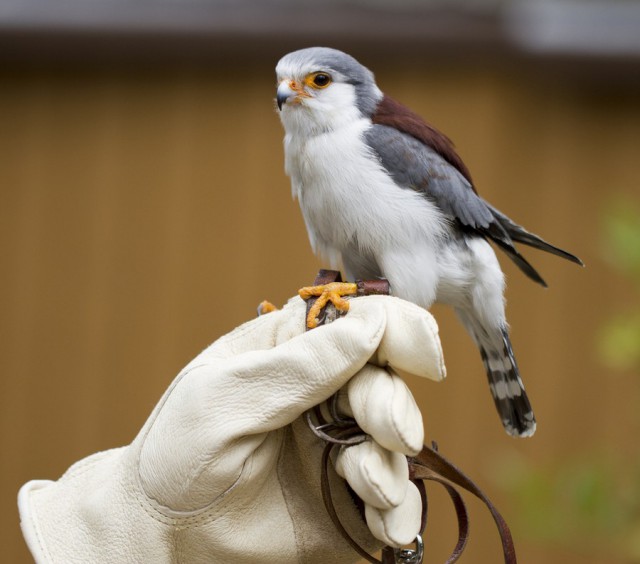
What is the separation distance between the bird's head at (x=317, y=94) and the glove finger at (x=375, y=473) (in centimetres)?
97

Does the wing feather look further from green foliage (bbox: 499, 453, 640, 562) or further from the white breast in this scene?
green foliage (bbox: 499, 453, 640, 562)

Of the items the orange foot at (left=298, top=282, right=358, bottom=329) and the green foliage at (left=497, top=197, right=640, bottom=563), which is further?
the green foliage at (left=497, top=197, right=640, bottom=563)

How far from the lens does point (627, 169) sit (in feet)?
14.2

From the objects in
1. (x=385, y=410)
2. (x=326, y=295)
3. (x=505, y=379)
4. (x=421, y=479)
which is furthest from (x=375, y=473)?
(x=505, y=379)

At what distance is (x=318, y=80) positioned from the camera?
2365 millimetres

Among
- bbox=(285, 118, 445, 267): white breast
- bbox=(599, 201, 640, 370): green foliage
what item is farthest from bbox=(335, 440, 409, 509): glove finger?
bbox=(599, 201, 640, 370): green foliage

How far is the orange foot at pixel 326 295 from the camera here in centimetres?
185

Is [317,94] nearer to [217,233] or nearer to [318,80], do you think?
[318,80]

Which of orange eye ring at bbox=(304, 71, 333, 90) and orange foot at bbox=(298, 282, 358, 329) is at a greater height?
orange eye ring at bbox=(304, 71, 333, 90)

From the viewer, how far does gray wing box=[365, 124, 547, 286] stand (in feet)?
7.35

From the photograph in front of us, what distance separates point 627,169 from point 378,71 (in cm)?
129

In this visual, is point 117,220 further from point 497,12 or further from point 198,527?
point 198,527

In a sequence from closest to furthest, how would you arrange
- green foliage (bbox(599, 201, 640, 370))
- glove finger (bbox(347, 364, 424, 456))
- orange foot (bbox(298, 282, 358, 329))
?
glove finger (bbox(347, 364, 424, 456))
orange foot (bbox(298, 282, 358, 329))
green foliage (bbox(599, 201, 640, 370))

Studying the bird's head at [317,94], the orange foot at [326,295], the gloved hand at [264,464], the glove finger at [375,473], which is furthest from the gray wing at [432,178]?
the glove finger at [375,473]
